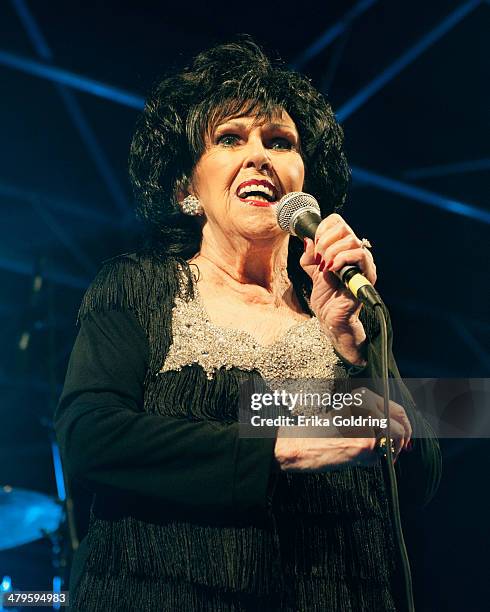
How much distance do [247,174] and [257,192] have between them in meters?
0.04

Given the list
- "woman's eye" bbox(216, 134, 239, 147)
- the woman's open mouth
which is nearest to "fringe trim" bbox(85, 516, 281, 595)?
the woman's open mouth

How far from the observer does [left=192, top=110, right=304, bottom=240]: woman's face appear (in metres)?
1.37

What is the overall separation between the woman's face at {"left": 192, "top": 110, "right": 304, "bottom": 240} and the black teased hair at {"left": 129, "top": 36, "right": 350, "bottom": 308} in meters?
0.03

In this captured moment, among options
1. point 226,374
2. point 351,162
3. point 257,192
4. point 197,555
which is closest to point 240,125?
point 257,192

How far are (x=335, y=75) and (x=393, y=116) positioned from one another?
0.89 feet

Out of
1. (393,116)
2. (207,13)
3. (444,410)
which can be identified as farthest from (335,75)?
(444,410)

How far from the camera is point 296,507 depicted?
114 centimetres

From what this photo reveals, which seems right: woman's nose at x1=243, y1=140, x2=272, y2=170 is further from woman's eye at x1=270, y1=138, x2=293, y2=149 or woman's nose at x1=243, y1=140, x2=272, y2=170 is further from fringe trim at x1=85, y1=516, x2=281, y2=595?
fringe trim at x1=85, y1=516, x2=281, y2=595

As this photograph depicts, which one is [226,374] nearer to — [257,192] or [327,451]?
[327,451]

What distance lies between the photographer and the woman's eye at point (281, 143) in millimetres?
1464

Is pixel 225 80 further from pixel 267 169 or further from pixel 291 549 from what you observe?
pixel 291 549

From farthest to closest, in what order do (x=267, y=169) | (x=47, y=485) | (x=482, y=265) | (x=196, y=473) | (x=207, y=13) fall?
(x=47, y=485) → (x=482, y=265) → (x=207, y=13) → (x=267, y=169) → (x=196, y=473)

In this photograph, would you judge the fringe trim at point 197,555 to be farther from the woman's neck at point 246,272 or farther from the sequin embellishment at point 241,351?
the woman's neck at point 246,272

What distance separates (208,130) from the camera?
57.2 inches
